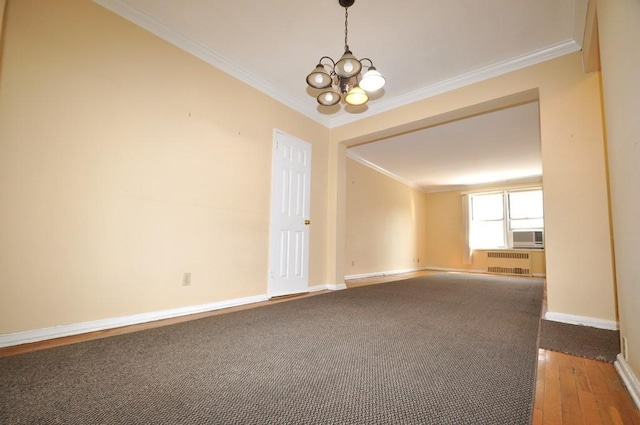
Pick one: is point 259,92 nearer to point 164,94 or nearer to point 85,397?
point 164,94

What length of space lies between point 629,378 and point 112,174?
340 cm

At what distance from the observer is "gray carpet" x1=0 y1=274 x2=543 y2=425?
104cm

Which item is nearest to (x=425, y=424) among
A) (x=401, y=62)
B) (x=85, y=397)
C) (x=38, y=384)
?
(x=85, y=397)

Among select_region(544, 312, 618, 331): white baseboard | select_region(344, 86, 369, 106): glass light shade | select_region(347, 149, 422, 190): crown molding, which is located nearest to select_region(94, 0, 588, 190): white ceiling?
select_region(344, 86, 369, 106): glass light shade

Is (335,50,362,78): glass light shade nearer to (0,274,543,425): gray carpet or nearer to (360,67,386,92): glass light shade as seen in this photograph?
(360,67,386,92): glass light shade

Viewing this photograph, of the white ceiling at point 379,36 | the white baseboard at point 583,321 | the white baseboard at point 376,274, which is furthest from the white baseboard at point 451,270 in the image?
the white baseboard at point 583,321

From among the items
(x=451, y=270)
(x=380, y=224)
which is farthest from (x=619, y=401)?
(x=451, y=270)

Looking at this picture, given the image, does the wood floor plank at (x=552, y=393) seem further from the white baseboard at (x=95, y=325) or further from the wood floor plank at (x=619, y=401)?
the white baseboard at (x=95, y=325)

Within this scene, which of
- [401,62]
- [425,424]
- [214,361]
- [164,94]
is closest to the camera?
[425,424]

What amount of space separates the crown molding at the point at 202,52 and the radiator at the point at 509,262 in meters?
6.63

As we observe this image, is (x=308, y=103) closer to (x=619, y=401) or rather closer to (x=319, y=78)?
(x=319, y=78)

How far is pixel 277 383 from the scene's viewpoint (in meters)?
1.27

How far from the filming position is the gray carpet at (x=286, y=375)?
3.40 ft

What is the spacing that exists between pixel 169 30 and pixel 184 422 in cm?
317
